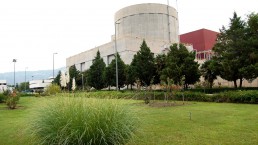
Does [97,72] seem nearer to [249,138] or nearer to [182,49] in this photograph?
[182,49]

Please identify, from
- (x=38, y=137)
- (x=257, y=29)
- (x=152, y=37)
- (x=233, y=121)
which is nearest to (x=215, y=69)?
(x=257, y=29)

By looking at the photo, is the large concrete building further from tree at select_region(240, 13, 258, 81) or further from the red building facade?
tree at select_region(240, 13, 258, 81)

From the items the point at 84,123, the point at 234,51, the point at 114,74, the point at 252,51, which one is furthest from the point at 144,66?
the point at 84,123

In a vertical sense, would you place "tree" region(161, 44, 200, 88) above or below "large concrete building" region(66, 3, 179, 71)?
below

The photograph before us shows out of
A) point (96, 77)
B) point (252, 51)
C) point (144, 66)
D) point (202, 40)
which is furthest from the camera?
point (202, 40)

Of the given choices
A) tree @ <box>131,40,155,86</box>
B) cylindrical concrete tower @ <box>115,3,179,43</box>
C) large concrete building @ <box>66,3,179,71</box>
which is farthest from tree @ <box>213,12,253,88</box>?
cylindrical concrete tower @ <box>115,3,179,43</box>

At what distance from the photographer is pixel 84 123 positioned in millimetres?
5438

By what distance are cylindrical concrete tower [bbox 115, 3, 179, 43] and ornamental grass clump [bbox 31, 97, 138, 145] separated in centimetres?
6396

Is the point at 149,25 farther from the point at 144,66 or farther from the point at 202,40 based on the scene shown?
the point at 144,66

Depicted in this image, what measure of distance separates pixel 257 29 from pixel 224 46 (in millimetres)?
4323

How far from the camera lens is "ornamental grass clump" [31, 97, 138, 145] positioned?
5504 millimetres

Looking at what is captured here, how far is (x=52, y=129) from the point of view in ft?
19.1

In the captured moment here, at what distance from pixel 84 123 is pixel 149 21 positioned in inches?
2636

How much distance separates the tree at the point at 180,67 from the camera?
32.0 m
